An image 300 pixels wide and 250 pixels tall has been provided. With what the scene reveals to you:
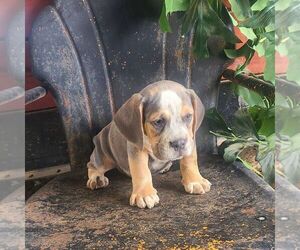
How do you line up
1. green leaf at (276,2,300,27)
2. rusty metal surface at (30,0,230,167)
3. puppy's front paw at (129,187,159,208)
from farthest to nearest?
rusty metal surface at (30,0,230,167) → puppy's front paw at (129,187,159,208) → green leaf at (276,2,300,27)

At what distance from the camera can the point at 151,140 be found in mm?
882

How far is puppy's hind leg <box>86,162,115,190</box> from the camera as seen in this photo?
101 centimetres

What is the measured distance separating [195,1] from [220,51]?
0.47 feet

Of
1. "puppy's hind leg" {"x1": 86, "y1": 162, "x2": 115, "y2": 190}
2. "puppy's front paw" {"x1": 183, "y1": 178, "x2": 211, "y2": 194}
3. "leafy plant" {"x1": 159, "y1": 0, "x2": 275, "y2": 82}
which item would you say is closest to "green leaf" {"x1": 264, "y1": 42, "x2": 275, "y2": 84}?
"leafy plant" {"x1": 159, "y1": 0, "x2": 275, "y2": 82}

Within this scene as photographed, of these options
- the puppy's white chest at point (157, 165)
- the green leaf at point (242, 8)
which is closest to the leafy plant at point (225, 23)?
the green leaf at point (242, 8)

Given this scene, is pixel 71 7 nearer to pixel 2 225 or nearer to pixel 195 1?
pixel 195 1

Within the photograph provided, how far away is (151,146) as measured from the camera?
891 millimetres

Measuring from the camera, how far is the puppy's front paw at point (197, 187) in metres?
0.96

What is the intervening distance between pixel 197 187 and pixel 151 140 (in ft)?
0.46

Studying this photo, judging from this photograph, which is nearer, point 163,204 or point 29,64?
point 163,204

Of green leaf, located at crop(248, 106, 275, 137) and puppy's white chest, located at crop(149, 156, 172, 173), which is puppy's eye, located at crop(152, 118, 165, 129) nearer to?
puppy's white chest, located at crop(149, 156, 172, 173)

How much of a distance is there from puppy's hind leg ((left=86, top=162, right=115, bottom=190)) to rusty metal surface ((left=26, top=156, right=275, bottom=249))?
0.01 metres

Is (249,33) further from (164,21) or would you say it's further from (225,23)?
(164,21)

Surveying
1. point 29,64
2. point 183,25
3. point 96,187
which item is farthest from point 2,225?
point 183,25
